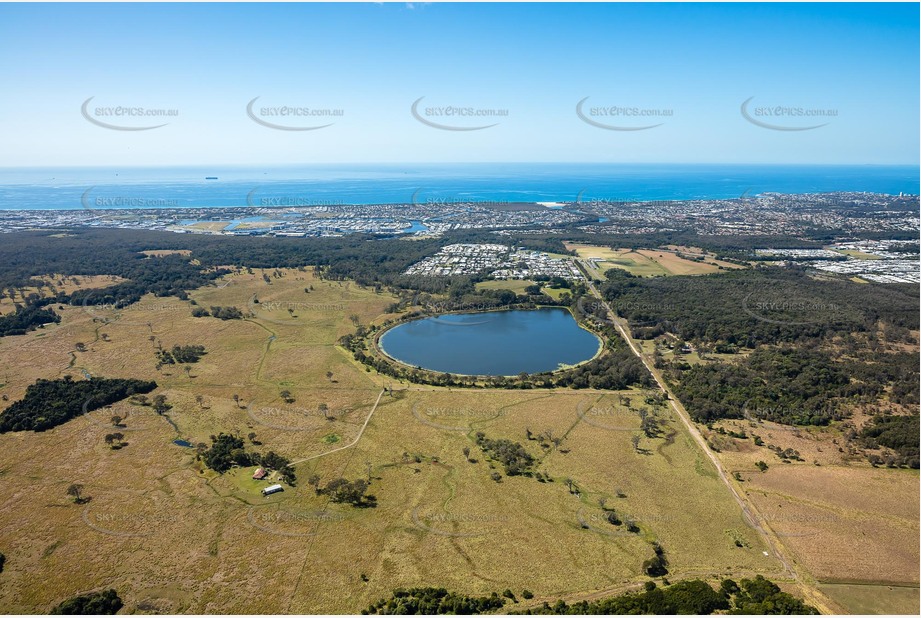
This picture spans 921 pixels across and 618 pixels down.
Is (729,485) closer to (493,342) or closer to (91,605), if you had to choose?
(493,342)

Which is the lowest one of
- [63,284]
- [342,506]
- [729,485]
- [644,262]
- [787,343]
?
[729,485]

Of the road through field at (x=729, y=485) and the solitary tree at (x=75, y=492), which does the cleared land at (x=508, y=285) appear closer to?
the road through field at (x=729, y=485)

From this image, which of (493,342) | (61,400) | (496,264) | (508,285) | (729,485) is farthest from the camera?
(496,264)

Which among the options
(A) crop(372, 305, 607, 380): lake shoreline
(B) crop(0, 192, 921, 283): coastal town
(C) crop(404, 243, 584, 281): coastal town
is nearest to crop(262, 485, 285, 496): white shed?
(A) crop(372, 305, 607, 380): lake shoreline

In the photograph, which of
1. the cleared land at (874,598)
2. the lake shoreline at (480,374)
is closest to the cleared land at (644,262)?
the lake shoreline at (480,374)

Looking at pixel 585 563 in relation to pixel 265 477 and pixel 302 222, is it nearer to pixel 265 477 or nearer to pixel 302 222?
pixel 265 477

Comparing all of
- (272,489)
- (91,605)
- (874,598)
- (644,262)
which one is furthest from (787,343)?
(91,605)

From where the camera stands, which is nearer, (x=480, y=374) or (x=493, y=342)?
(x=480, y=374)
